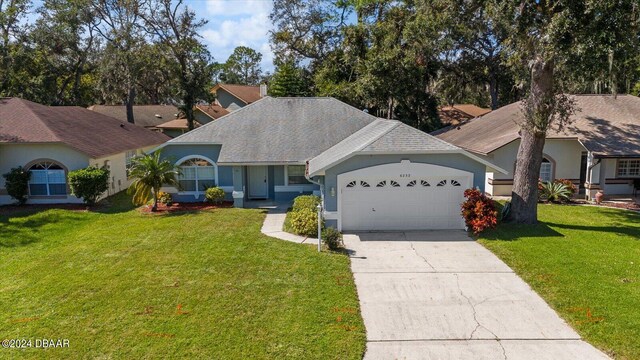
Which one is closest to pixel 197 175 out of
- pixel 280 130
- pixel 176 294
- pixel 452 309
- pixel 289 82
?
pixel 280 130

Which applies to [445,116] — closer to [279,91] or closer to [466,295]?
[279,91]

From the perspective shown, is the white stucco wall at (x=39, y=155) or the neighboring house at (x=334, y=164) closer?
the neighboring house at (x=334, y=164)

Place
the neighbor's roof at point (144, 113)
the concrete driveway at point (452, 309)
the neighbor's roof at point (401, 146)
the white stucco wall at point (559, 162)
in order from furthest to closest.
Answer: the neighbor's roof at point (144, 113)
the white stucco wall at point (559, 162)
the neighbor's roof at point (401, 146)
the concrete driveway at point (452, 309)

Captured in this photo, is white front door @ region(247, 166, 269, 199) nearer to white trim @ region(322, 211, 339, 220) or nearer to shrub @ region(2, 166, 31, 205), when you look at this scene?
white trim @ region(322, 211, 339, 220)

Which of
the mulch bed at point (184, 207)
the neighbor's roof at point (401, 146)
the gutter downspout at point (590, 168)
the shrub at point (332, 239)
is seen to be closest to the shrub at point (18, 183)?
the mulch bed at point (184, 207)

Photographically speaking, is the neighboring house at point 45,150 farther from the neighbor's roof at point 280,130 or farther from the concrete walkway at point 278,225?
the concrete walkway at point 278,225

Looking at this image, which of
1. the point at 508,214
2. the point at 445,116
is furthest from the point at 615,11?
the point at 445,116
